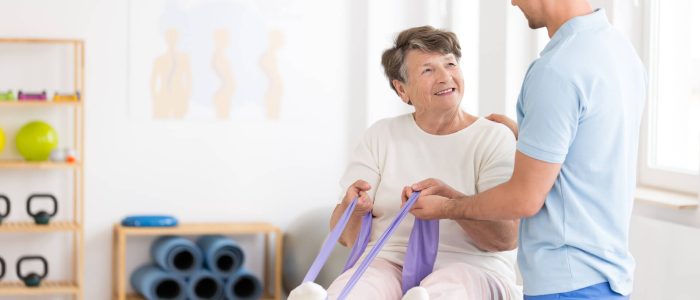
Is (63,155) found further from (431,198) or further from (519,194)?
(519,194)

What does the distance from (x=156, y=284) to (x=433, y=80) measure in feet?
7.30

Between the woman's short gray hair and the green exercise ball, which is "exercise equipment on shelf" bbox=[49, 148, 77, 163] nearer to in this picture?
the green exercise ball

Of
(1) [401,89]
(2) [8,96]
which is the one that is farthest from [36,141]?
(1) [401,89]

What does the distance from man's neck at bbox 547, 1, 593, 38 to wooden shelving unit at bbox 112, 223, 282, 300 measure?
107 inches

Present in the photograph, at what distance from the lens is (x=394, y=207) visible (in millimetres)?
2375

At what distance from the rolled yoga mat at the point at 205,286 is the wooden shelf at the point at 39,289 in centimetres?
49

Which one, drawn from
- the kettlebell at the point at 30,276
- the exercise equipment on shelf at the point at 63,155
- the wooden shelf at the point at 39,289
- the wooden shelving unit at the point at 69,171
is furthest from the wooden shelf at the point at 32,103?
the wooden shelf at the point at 39,289

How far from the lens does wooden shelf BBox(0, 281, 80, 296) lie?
13.4 feet

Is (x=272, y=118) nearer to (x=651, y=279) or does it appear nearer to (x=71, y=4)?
(x=71, y=4)

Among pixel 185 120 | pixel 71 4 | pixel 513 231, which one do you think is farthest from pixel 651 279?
pixel 71 4

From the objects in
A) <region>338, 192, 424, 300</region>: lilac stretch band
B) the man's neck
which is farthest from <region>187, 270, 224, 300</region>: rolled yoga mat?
the man's neck

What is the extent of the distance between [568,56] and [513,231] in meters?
0.62

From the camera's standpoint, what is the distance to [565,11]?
1790 millimetres

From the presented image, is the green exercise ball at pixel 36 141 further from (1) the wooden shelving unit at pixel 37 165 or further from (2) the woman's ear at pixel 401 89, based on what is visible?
(2) the woman's ear at pixel 401 89
